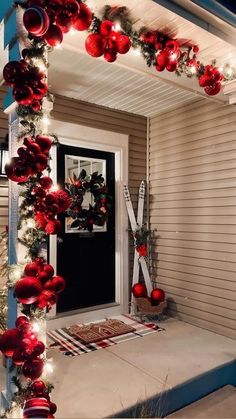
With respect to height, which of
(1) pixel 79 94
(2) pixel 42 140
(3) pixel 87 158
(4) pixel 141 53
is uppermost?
(1) pixel 79 94

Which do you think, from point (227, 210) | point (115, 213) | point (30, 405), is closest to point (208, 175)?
point (227, 210)

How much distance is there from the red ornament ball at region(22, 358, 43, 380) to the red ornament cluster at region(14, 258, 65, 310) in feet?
0.95

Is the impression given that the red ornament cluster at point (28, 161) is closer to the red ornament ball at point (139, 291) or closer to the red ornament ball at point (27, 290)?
the red ornament ball at point (27, 290)

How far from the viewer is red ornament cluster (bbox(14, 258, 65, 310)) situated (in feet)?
5.74

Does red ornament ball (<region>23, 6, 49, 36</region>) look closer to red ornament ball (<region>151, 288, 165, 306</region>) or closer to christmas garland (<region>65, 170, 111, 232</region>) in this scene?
christmas garland (<region>65, 170, 111, 232</region>)

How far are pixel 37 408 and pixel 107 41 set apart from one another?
2.24 meters

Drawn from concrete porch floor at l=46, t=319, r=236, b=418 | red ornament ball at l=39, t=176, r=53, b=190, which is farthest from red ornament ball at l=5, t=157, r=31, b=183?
Result: concrete porch floor at l=46, t=319, r=236, b=418

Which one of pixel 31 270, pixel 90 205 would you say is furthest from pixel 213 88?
pixel 31 270

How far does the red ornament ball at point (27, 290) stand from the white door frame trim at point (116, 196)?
2.11 meters

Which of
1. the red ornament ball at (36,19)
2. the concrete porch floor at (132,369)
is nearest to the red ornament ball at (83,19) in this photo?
the red ornament ball at (36,19)

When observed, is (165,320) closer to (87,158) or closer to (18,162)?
(87,158)

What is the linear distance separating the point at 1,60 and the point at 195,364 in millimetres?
3093

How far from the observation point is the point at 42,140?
1877 millimetres

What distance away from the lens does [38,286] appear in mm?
1786
